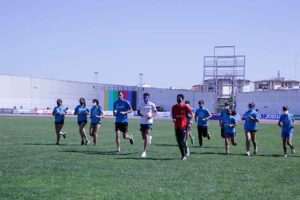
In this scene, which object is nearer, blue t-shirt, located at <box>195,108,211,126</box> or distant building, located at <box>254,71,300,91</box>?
blue t-shirt, located at <box>195,108,211,126</box>

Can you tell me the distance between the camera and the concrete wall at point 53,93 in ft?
295

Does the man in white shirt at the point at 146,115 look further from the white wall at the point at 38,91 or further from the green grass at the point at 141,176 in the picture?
the white wall at the point at 38,91

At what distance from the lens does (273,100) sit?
8300 centimetres

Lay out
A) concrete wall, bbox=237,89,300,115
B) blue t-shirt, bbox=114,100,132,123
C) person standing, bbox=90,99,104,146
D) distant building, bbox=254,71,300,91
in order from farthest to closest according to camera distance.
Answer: distant building, bbox=254,71,300,91, concrete wall, bbox=237,89,300,115, person standing, bbox=90,99,104,146, blue t-shirt, bbox=114,100,132,123

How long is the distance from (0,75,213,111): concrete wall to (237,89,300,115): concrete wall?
6.29 metres

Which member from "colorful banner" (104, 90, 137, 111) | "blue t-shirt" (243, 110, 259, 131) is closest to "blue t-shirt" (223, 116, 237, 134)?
"blue t-shirt" (243, 110, 259, 131)

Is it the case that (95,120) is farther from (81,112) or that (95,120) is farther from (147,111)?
(147,111)

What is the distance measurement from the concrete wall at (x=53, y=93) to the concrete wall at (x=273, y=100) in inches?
248

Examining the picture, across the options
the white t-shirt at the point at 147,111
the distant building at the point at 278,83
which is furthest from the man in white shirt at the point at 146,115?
the distant building at the point at 278,83

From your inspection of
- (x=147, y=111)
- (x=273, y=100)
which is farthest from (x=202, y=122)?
(x=273, y=100)

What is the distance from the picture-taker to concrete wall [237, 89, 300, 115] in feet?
261

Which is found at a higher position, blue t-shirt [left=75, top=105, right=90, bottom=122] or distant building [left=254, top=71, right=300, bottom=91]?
distant building [left=254, top=71, right=300, bottom=91]

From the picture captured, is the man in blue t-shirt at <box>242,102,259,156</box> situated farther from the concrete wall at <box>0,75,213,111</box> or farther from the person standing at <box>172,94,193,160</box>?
the concrete wall at <box>0,75,213,111</box>

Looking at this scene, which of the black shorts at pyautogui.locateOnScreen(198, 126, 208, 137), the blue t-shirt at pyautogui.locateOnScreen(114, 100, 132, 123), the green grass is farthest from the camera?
the black shorts at pyautogui.locateOnScreen(198, 126, 208, 137)
